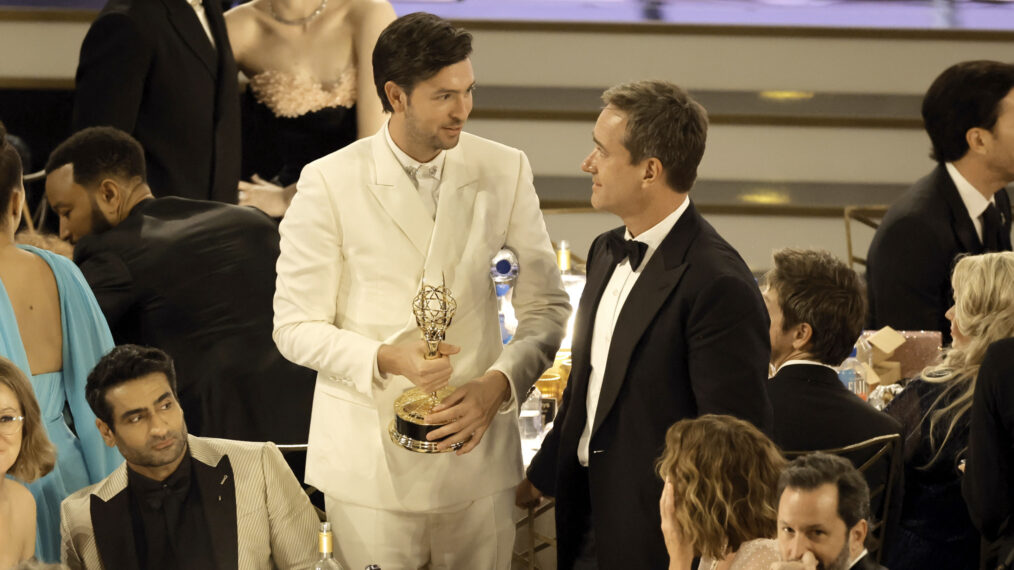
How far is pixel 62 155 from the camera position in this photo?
345 centimetres

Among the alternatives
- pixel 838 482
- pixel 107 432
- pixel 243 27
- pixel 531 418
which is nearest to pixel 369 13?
pixel 243 27

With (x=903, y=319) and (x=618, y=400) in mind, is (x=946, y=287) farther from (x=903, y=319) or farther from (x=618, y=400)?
(x=618, y=400)

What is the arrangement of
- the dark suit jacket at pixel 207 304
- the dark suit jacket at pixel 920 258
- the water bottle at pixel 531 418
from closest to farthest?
1. the dark suit jacket at pixel 207 304
2. the water bottle at pixel 531 418
3. the dark suit jacket at pixel 920 258

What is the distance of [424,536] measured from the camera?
2.65m

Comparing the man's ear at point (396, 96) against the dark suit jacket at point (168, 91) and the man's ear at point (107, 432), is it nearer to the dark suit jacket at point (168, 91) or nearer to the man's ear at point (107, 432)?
the man's ear at point (107, 432)

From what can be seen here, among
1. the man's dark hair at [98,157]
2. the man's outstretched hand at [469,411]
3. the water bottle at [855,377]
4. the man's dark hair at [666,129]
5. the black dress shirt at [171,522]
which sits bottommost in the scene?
the black dress shirt at [171,522]

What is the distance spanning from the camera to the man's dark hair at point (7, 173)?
9.16ft

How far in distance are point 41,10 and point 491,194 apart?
3925mm

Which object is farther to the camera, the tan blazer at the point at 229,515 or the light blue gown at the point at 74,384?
the light blue gown at the point at 74,384

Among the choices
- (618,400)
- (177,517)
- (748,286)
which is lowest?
(177,517)

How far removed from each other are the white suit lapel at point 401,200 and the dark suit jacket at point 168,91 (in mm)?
1622

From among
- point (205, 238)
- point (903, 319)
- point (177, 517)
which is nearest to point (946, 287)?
point (903, 319)

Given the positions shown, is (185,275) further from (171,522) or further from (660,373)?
(660,373)

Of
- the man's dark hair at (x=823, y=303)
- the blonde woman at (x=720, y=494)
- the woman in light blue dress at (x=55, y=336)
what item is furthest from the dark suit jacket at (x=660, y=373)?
the woman in light blue dress at (x=55, y=336)
